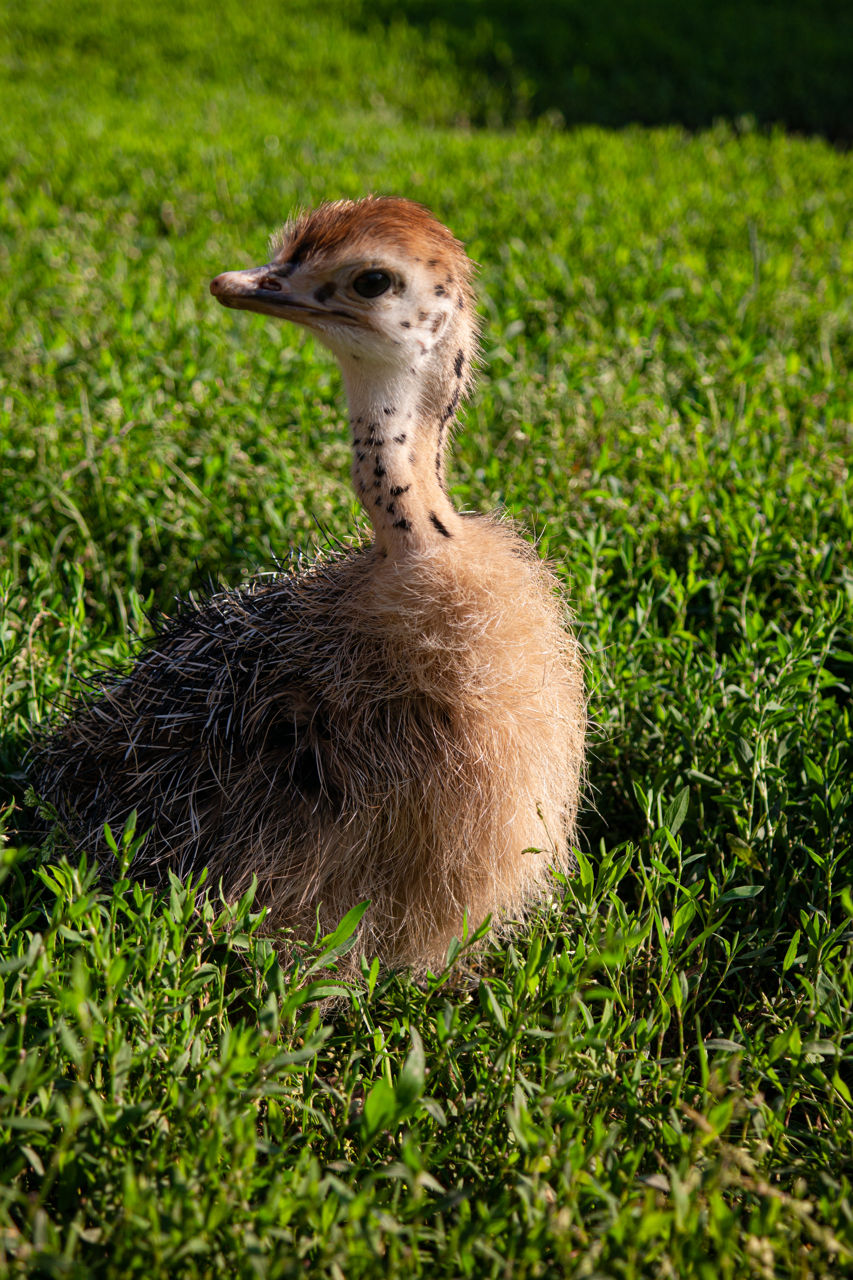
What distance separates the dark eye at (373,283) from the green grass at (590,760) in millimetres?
748

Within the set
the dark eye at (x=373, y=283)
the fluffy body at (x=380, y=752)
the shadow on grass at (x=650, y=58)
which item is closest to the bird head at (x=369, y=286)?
the dark eye at (x=373, y=283)

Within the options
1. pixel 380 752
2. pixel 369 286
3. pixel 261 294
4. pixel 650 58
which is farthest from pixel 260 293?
pixel 650 58

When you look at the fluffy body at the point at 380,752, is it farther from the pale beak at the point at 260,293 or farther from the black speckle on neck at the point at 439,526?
the pale beak at the point at 260,293

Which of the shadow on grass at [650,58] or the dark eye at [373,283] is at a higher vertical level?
the shadow on grass at [650,58]

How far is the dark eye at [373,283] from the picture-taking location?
2.45m

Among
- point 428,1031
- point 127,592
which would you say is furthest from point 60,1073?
point 127,592

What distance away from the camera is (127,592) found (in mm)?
3953

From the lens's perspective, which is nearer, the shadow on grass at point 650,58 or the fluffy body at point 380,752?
the fluffy body at point 380,752

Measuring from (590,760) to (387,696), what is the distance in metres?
1.12

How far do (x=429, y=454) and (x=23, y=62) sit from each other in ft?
38.9

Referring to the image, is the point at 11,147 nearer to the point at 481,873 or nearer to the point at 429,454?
the point at 429,454

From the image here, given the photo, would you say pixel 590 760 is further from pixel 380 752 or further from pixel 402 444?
pixel 402 444

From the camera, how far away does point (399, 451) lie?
2479mm

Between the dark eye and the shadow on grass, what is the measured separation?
10.0m
